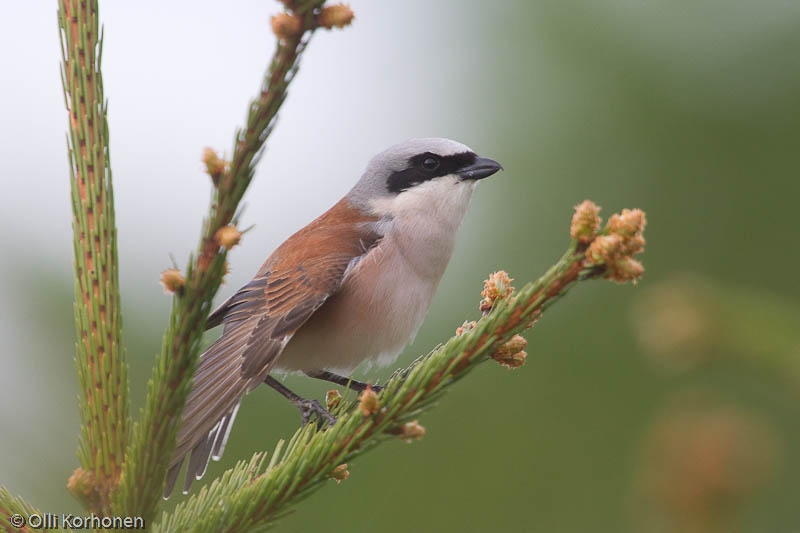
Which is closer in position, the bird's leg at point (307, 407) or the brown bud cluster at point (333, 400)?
the bird's leg at point (307, 407)

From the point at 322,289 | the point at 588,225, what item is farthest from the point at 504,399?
the point at 588,225

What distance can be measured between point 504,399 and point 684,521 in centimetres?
343

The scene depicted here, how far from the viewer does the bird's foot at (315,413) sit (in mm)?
2926

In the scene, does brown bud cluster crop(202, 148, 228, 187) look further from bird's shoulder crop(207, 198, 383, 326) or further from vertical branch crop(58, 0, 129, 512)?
bird's shoulder crop(207, 198, 383, 326)

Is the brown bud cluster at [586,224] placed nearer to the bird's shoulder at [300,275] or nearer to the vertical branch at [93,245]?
the vertical branch at [93,245]

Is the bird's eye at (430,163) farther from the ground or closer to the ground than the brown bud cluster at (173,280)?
closer to the ground

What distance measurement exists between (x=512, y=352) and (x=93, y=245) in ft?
3.77

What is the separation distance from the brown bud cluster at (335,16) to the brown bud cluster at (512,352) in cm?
101

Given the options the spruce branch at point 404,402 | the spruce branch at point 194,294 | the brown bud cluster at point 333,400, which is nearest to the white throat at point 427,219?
the brown bud cluster at point 333,400

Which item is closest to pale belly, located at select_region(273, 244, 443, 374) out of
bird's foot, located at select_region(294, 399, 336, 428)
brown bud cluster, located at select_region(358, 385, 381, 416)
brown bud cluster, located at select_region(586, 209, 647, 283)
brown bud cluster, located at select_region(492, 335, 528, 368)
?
bird's foot, located at select_region(294, 399, 336, 428)

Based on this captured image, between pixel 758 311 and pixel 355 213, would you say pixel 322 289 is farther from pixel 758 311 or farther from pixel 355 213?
pixel 758 311

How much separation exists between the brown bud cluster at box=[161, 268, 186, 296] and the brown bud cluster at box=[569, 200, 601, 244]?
35.4 inches

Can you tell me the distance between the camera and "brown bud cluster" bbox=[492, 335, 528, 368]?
2408 millimetres

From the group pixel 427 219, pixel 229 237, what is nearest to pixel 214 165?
pixel 229 237
